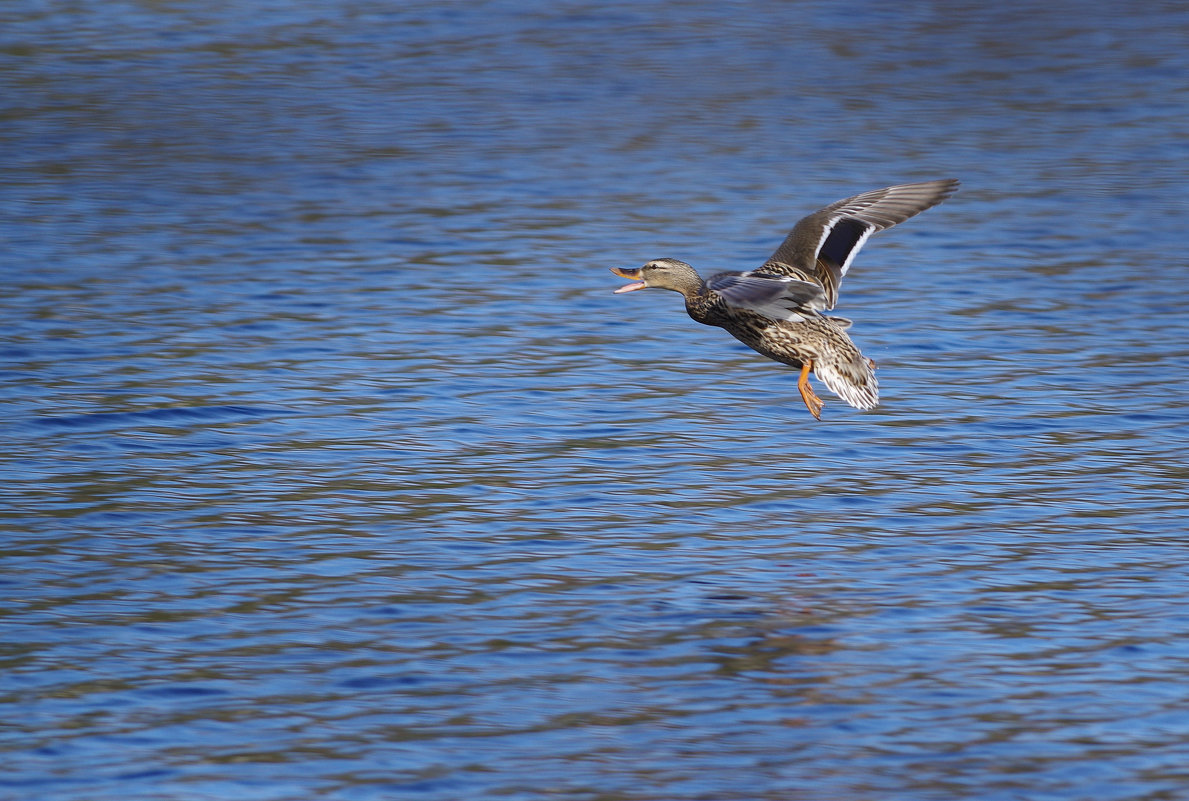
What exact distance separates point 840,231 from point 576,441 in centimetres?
170

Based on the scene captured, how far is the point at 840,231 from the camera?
30.3ft

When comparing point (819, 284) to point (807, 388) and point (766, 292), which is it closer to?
point (807, 388)

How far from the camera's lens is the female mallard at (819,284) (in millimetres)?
8836

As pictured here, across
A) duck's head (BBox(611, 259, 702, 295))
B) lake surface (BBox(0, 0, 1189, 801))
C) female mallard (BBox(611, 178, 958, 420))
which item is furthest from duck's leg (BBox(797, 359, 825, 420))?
duck's head (BBox(611, 259, 702, 295))

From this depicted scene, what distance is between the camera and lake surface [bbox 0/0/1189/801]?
20.5 feet

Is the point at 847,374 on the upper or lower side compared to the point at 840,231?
lower

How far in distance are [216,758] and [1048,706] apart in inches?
110

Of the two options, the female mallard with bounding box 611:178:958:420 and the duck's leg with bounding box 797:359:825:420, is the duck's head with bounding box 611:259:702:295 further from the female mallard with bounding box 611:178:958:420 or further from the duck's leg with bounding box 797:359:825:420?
the duck's leg with bounding box 797:359:825:420

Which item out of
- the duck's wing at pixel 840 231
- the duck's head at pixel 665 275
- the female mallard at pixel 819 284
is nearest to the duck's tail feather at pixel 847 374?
the female mallard at pixel 819 284

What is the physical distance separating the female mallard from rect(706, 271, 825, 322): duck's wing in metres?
0.04

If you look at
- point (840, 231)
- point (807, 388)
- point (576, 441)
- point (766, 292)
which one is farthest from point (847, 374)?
point (576, 441)

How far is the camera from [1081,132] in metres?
16.4

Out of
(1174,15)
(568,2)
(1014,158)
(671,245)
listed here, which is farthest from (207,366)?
(1174,15)

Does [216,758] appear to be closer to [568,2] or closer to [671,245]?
[671,245]
